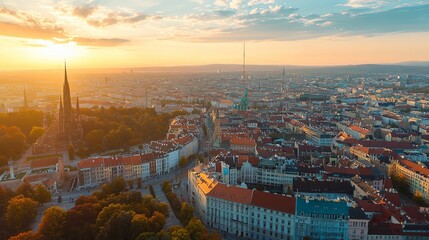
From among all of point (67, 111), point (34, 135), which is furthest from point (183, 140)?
point (34, 135)

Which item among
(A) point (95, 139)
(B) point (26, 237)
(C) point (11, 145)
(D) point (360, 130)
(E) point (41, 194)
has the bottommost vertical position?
(E) point (41, 194)

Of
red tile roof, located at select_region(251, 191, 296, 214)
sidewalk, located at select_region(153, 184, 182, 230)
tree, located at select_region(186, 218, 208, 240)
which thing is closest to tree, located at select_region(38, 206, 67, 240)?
sidewalk, located at select_region(153, 184, 182, 230)

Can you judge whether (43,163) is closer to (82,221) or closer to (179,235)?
(82,221)

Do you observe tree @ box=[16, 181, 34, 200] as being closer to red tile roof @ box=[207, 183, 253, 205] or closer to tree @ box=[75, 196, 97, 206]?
tree @ box=[75, 196, 97, 206]

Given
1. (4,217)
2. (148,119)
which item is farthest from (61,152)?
(4,217)

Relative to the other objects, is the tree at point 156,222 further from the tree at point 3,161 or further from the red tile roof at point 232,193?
the tree at point 3,161

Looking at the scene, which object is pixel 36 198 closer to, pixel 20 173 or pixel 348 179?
pixel 20 173
